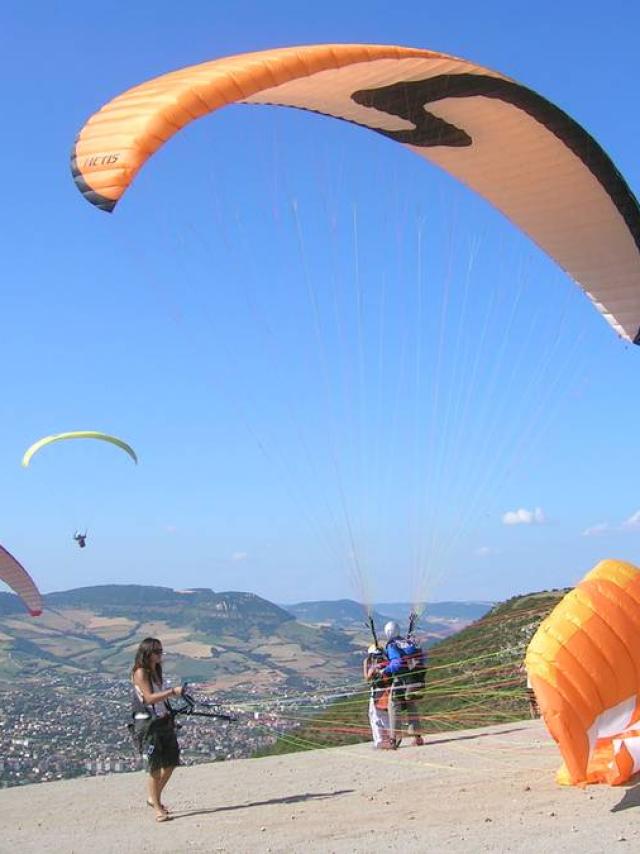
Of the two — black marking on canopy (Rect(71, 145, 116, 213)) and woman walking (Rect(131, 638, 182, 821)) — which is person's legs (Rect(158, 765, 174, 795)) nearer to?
woman walking (Rect(131, 638, 182, 821))

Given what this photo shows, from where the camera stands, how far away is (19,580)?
825 inches

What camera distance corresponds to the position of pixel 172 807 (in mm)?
8391

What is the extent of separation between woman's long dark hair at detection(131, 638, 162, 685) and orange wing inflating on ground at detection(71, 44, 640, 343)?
3.48 m

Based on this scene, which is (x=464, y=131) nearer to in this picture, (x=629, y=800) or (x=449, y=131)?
(x=449, y=131)

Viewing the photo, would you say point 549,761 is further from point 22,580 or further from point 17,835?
point 22,580

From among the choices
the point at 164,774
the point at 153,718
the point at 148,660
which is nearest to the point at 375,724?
the point at 164,774

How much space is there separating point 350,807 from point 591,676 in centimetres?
232

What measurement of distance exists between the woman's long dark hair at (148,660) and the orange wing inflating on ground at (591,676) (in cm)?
294

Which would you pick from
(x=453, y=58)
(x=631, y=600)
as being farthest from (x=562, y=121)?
(x=631, y=600)

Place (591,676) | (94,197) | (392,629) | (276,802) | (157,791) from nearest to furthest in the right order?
(94,197) < (591,676) < (157,791) < (276,802) < (392,629)

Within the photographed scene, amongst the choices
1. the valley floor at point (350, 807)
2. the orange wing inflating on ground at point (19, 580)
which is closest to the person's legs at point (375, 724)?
the valley floor at point (350, 807)

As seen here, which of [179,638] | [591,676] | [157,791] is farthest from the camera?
[179,638]

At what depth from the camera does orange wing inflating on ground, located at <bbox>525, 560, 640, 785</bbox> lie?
22.0 ft

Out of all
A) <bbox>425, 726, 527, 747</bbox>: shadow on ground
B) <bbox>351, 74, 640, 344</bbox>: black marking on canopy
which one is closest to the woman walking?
<bbox>425, 726, 527, 747</bbox>: shadow on ground
